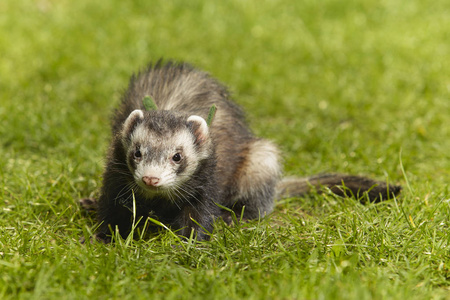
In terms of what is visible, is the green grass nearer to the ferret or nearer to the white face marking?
the ferret

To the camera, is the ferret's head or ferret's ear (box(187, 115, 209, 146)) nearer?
the ferret's head

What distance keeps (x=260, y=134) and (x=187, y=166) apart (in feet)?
9.27

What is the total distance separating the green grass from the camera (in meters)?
3.41

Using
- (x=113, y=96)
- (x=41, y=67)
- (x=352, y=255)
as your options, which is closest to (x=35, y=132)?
(x=113, y=96)

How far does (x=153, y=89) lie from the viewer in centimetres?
529

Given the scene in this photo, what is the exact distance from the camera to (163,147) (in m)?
4.04

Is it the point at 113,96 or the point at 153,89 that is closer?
the point at 153,89

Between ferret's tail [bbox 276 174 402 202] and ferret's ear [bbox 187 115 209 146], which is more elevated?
ferret's ear [bbox 187 115 209 146]

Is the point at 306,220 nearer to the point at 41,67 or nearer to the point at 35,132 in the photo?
the point at 35,132

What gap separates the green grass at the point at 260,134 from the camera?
11.2ft

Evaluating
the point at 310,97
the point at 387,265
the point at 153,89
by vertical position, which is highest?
the point at 153,89

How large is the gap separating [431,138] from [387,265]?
132 inches

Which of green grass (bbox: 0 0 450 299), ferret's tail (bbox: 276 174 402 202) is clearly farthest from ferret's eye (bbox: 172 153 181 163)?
ferret's tail (bbox: 276 174 402 202)

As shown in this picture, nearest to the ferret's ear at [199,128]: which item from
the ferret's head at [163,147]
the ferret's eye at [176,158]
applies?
the ferret's head at [163,147]
